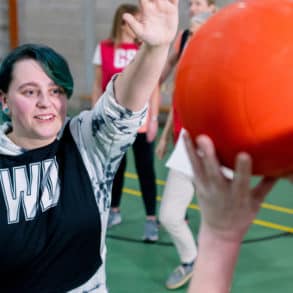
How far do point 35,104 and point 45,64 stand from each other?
0.13 meters

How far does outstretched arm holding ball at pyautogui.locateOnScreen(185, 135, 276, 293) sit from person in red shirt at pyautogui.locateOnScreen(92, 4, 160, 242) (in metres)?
2.99

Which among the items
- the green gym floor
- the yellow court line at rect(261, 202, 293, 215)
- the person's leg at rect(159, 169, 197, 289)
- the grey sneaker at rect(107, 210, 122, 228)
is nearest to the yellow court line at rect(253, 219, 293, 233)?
the green gym floor

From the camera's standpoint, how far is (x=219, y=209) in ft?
3.81

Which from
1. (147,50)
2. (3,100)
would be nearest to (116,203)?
(3,100)

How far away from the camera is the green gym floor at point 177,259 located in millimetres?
3660

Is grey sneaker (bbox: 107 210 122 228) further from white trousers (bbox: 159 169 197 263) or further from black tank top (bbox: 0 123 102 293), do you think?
black tank top (bbox: 0 123 102 293)

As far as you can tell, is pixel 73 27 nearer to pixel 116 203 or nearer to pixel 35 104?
pixel 116 203

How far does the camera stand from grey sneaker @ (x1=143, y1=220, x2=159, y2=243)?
430 cm

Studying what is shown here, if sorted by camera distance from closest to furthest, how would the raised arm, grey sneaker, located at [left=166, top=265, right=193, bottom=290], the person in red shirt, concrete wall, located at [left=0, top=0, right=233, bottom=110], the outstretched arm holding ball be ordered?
the outstretched arm holding ball < the raised arm < grey sneaker, located at [left=166, top=265, right=193, bottom=290] < the person in red shirt < concrete wall, located at [left=0, top=0, right=233, bottom=110]

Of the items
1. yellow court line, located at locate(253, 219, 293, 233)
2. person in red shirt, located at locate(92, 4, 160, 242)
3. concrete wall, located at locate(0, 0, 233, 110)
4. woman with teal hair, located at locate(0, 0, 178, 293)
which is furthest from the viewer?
concrete wall, located at locate(0, 0, 233, 110)

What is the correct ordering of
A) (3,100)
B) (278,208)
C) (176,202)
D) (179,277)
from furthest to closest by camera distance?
1. (278,208)
2. (179,277)
3. (176,202)
4. (3,100)

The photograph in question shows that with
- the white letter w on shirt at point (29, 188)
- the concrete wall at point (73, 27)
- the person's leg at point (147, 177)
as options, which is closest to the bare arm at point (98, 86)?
the person's leg at point (147, 177)

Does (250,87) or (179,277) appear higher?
(250,87)

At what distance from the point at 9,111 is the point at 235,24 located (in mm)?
1104
